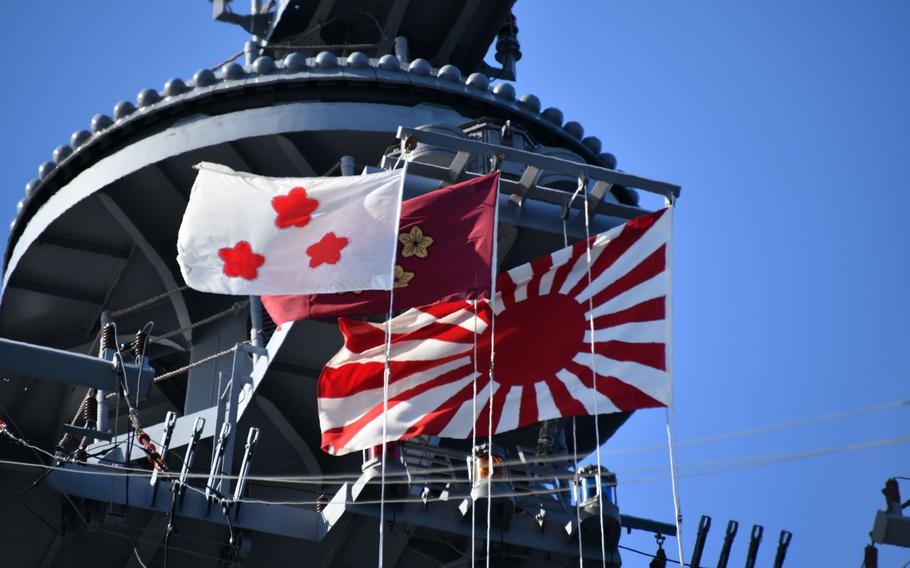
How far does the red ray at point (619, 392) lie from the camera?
43.1 ft

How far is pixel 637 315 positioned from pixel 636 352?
1.27 feet

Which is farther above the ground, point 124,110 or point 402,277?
point 124,110

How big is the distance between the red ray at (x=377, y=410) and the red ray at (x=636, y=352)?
1332 mm

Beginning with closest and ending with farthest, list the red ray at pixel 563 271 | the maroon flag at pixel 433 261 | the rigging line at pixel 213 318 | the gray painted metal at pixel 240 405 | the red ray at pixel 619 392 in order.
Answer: the red ray at pixel 619 392
the maroon flag at pixel 433 261
the red ray at pixel 563 271
the gray painted metal at pixel 240 405
the rigging line at pixel 213 318

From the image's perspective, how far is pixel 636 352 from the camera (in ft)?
44.1

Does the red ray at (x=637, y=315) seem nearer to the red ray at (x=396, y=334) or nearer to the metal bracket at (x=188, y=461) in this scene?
the red ray at (x=396, y=334)

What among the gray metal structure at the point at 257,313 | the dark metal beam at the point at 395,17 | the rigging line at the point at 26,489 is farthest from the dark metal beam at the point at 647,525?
the dark metal beam at the point at 395,17

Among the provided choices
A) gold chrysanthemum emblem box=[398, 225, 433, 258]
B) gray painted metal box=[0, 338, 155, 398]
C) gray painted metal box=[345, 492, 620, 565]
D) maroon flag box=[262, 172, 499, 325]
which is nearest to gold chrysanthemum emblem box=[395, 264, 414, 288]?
maroon flag box=[262, 172, 499, 325]

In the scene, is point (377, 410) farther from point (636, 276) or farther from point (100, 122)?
point (100, 122)

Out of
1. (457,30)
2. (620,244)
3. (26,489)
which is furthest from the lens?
Answer: (457,30)

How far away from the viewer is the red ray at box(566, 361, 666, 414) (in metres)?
13.1

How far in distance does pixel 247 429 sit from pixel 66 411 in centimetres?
461

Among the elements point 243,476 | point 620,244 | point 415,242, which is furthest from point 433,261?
point 243,476

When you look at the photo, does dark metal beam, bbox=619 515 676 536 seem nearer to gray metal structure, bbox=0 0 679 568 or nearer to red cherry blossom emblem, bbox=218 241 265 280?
gray metal structure, bbox=0 0 679 568
